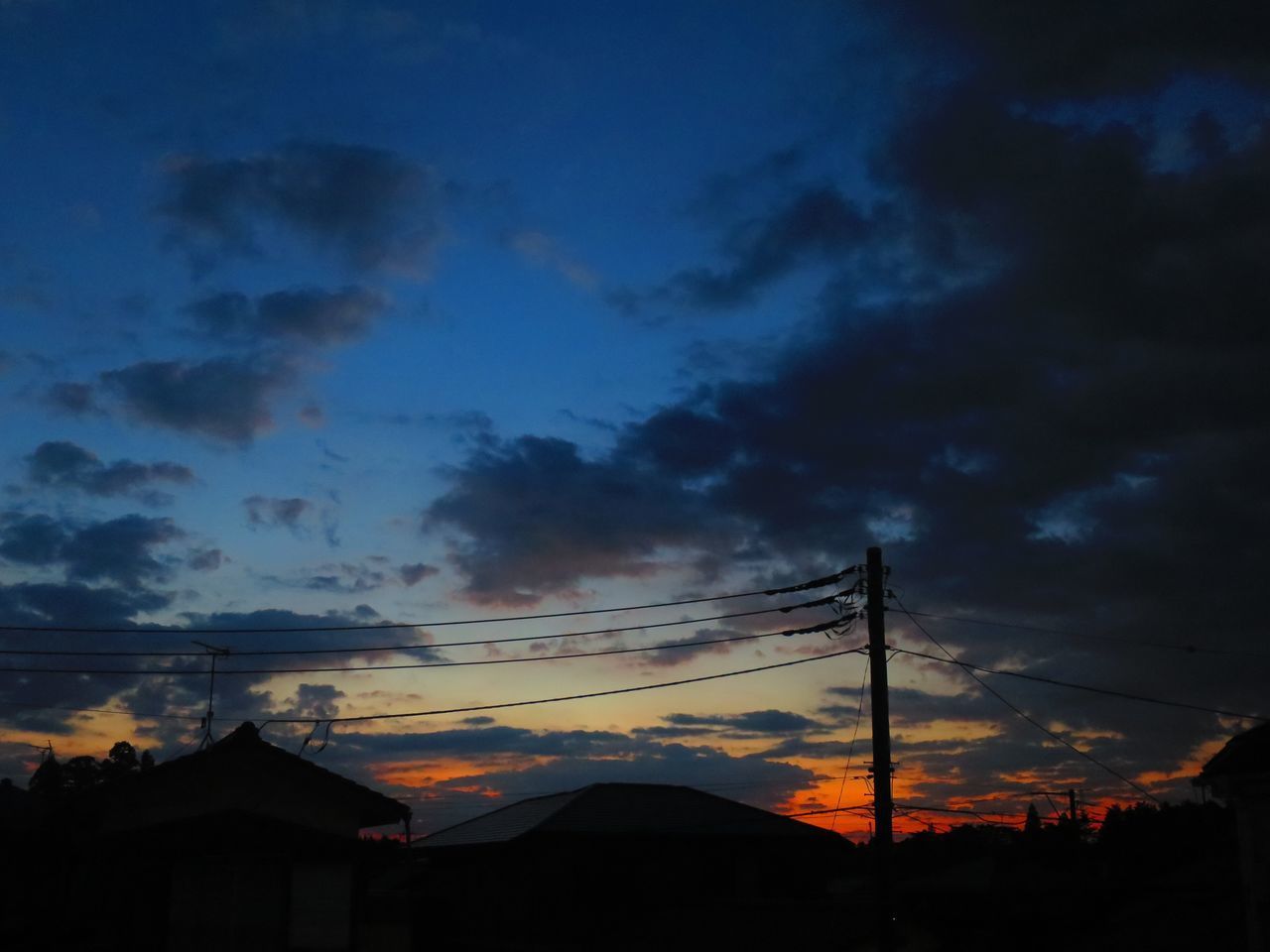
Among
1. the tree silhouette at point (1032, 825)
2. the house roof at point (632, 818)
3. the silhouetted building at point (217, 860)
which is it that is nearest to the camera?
the silhouetted building at point (217, 860)

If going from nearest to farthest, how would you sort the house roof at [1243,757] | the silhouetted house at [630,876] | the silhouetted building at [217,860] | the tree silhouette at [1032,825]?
the house roof at [1243,757] → the silhouetted building at [217,860] → the silhouetted house at [630,876] → the tree silhouette at [1032,825]

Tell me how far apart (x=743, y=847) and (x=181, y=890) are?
18246 mm

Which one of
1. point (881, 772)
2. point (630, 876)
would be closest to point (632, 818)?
point (630, 876)

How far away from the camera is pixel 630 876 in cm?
3500

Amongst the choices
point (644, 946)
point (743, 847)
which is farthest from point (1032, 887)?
point (644, 946)

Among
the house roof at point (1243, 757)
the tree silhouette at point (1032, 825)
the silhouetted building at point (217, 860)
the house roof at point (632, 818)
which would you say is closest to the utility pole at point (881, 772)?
the house roof at point (1243, 757)

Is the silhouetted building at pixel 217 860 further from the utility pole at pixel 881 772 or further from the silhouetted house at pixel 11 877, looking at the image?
the utility pole at pixel 881 772

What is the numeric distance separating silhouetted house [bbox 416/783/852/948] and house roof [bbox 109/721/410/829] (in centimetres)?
782

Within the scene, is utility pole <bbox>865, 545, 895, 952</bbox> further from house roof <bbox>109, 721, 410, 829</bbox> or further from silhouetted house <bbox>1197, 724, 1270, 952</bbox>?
house roof <bbox>109, 721, 410, 829</bbox>

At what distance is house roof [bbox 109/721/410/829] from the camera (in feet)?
88.5

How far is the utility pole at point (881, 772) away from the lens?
67.8ft

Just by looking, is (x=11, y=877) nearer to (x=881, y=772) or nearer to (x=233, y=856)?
(x=233, y=856)

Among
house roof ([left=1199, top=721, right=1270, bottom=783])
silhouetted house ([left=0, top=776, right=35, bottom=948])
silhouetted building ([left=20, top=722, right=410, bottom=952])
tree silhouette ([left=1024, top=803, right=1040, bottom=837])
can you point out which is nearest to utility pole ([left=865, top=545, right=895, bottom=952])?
house roof ([left=1199, top=721, right=1270, bottom=783])

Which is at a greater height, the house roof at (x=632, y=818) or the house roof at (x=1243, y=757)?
the house roof at (x=1243, y=757)
